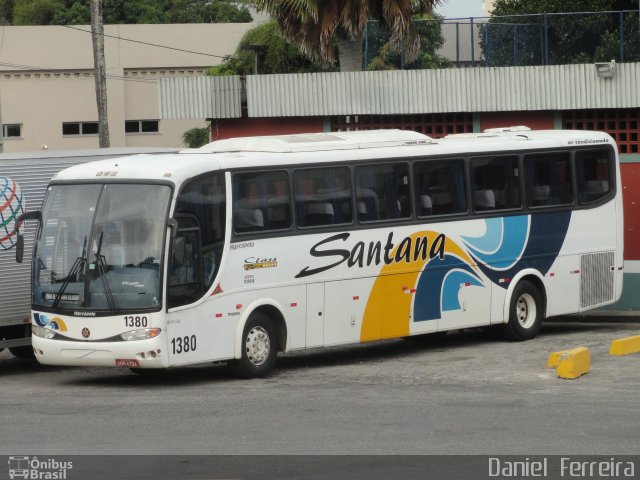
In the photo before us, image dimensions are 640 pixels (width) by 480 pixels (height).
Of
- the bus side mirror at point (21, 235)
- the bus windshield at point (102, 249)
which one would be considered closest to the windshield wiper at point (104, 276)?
the bus windshield at point (102, 249)

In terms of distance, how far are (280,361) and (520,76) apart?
842 cm

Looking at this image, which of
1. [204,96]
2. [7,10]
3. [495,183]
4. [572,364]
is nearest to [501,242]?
[495,183]

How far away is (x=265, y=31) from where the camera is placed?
1422 inches

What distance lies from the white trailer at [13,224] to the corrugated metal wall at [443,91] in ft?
24.6

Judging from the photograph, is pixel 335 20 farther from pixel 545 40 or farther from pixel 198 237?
pixel 198 237

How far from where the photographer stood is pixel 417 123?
2520cm

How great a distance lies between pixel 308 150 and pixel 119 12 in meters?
56.0

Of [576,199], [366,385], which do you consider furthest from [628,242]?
[366,385]

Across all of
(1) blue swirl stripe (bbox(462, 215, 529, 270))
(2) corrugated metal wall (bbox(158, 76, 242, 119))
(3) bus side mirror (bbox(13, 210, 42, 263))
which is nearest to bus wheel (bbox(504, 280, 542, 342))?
(1) blue swirl stripe (bbox(462, 215, 529, 270))

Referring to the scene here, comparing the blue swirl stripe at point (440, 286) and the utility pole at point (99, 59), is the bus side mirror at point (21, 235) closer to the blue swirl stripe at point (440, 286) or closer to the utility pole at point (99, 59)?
the blue swirl stripe at point (440, 286)

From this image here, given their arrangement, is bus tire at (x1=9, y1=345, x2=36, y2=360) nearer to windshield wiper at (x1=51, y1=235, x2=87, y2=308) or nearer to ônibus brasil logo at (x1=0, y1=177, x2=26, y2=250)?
ônibus brasil logo at (x1=0, y1=177, x2=26, y2=250)

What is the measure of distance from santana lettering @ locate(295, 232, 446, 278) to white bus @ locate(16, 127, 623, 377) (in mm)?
Answer: 25

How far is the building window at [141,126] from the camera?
→ 191 ft
